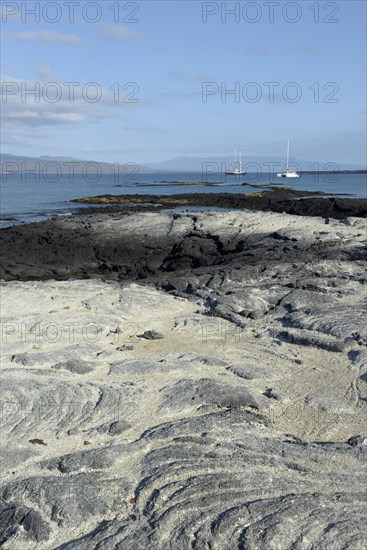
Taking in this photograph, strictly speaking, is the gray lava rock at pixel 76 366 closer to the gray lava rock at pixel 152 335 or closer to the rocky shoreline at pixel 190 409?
the rocky shoreline at pixel 190 409

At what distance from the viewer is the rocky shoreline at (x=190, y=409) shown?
9.88 metres

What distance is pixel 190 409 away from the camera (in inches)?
553

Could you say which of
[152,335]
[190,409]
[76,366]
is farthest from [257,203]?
[190,409]

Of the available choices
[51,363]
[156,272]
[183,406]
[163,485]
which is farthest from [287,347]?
[156,272]

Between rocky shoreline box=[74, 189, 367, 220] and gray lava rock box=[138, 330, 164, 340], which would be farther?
rocky shoreline box=[74, 189, 367, 220]

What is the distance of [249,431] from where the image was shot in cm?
1277

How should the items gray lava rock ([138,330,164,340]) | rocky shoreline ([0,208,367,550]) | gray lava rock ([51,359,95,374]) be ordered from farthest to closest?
gray lava rock ([138,330,164,340]) < gray lava rock ([51,359,95,374]) < rocky shoreline ([0,208,367,550])

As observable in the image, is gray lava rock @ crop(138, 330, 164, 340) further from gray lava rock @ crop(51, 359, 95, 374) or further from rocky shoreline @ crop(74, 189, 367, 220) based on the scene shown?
rocky shoreline @ crop(74, 189, 367, 220)

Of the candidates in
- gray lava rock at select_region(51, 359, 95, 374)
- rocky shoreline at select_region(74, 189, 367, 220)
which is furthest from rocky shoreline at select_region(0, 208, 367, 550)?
rocky shoreline at select_region(74, 189, 367, 220)

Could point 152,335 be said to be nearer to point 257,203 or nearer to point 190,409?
point 190,409

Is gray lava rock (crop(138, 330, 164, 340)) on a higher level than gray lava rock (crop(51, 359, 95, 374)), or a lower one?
higher

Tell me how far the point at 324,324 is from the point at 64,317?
9154 mm

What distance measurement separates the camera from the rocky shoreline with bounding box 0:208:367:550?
988 cm

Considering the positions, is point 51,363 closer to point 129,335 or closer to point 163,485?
point 129,335
